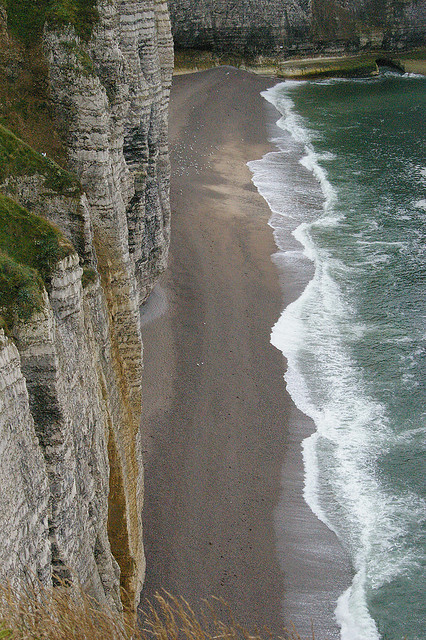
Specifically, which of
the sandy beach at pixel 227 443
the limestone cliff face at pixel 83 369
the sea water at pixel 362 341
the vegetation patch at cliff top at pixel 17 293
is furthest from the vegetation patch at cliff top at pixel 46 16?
the sea water at pixel 362 341

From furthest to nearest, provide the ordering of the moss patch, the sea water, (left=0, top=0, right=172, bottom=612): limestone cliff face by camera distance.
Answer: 1. the sea water
2. the moss patch
3. (left=0, top=0, right=172, bottom=612): limestone cliff face

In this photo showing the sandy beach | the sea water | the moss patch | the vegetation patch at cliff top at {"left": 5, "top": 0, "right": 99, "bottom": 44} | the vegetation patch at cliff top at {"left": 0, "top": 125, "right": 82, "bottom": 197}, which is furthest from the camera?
the sea water

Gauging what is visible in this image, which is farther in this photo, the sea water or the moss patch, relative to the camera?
the sea water

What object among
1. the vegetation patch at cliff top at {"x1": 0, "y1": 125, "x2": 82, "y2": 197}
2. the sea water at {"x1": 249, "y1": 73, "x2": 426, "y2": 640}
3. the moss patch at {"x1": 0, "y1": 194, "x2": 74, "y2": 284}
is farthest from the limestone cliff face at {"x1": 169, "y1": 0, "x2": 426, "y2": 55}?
the moss patch at {"x1": 0, "y1": 194, "x2": 74, "y2": 284}

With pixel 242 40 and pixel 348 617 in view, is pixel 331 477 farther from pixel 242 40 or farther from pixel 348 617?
pixel 242 40

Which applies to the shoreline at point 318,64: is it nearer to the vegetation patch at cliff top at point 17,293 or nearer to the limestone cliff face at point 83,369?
the limestone cliff face at point 83,369

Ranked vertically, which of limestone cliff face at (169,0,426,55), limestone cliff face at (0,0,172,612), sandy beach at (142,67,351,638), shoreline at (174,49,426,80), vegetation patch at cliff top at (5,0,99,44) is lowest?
sandy beach at (142,67,351,638)

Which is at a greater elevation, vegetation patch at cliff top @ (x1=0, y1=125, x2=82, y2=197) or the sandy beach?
vegetation patch at cliff top @ (x1=0, y1=125, x2=82, y2=197)

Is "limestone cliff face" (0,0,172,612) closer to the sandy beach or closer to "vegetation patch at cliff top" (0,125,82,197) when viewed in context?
"vegetation patch at cliff top" (0,125,82,197)
